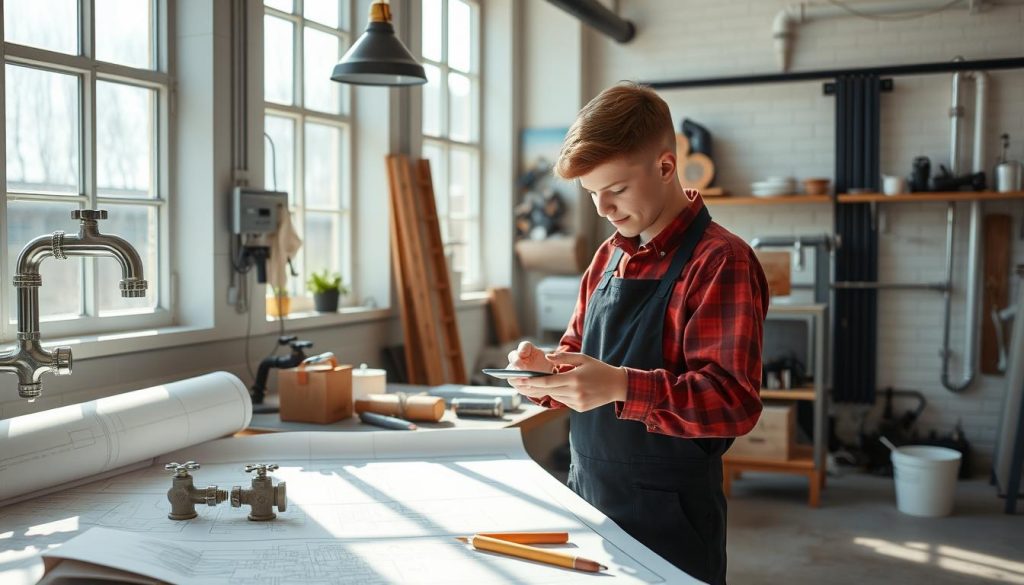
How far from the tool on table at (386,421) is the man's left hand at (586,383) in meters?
1.29

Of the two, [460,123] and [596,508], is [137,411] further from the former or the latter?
[460,123]

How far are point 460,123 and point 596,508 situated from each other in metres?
4.82

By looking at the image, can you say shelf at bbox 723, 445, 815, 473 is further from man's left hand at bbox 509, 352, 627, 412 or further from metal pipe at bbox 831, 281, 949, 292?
man's left hand at bbox 509, 352, 627, 412

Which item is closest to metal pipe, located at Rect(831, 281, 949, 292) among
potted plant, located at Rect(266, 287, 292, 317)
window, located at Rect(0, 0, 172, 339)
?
potted plant, located at Rect(266, 287, 292, 317)

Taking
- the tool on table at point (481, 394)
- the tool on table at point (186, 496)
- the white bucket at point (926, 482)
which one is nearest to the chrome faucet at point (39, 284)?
the tool on table at point (186, 496)

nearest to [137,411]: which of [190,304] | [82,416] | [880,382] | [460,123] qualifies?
[82,416]

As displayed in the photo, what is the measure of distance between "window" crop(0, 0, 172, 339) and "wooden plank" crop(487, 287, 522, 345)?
2.91 m

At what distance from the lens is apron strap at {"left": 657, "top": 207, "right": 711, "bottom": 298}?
1935mm

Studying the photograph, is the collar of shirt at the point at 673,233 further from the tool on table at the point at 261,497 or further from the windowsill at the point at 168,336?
the windowsill at the point at 168,336

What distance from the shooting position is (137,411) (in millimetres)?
2342

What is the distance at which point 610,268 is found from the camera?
2.17m

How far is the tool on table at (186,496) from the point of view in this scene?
1910mm

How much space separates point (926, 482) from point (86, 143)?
4.67 meters

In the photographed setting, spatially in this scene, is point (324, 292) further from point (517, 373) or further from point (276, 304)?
point (517, 373)
